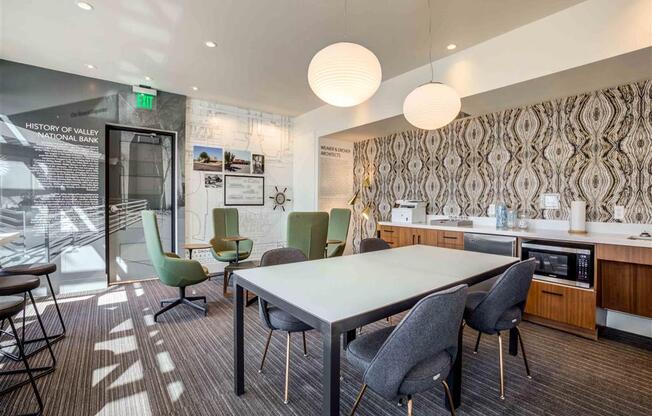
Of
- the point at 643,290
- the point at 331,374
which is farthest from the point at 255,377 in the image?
the point at 643,290

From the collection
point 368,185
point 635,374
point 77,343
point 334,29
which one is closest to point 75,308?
point 77,343

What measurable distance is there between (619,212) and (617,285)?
Answer: 741 mm

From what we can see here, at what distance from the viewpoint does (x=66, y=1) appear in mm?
2656

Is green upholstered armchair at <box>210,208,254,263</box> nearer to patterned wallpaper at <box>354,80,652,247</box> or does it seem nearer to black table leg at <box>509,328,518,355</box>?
patterned wallpaper at <box>354,80,652,247</box>

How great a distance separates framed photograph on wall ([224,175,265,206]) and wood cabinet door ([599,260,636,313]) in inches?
199

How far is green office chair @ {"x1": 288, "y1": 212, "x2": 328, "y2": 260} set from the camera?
340 cm

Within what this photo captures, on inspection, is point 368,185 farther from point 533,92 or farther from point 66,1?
point 66,1

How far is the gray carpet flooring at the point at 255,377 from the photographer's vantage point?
1.84m

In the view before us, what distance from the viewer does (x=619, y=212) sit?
301 cm

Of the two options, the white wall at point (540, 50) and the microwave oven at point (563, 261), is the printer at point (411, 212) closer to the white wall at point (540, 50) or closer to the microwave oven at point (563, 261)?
the white wall at point (540, 50)

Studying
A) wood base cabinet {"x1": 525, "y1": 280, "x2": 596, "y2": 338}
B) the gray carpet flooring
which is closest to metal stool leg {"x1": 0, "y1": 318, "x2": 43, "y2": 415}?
the gray carpet flooring

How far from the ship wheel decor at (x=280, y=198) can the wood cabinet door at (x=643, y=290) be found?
5.15m

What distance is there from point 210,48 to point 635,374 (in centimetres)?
494

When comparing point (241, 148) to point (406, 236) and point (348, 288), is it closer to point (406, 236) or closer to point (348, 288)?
point (406, 236)
